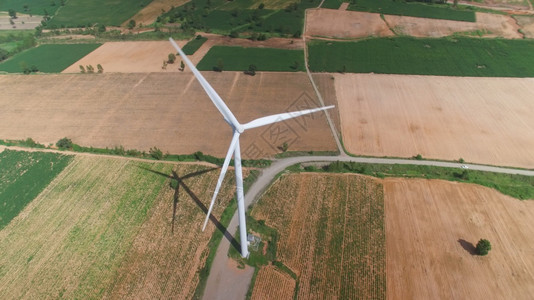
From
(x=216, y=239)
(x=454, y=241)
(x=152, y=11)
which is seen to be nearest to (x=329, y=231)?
(x=216, y=239)

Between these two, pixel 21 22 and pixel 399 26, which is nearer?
pixel 399 26

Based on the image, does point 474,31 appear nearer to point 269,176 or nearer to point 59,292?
point 269,176

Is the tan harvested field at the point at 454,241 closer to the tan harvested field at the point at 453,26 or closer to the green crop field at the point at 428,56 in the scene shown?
the green crop field at the point at 428,56

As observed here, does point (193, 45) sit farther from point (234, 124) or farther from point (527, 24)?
point (527, 24)

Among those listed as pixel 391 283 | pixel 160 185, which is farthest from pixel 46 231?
pixel 391 283

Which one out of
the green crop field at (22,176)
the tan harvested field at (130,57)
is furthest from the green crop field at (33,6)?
the green crop field at (22,176)

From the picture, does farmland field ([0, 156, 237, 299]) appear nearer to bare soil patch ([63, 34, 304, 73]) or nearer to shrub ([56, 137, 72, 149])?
shrub ([56, 137, 72, 149])
